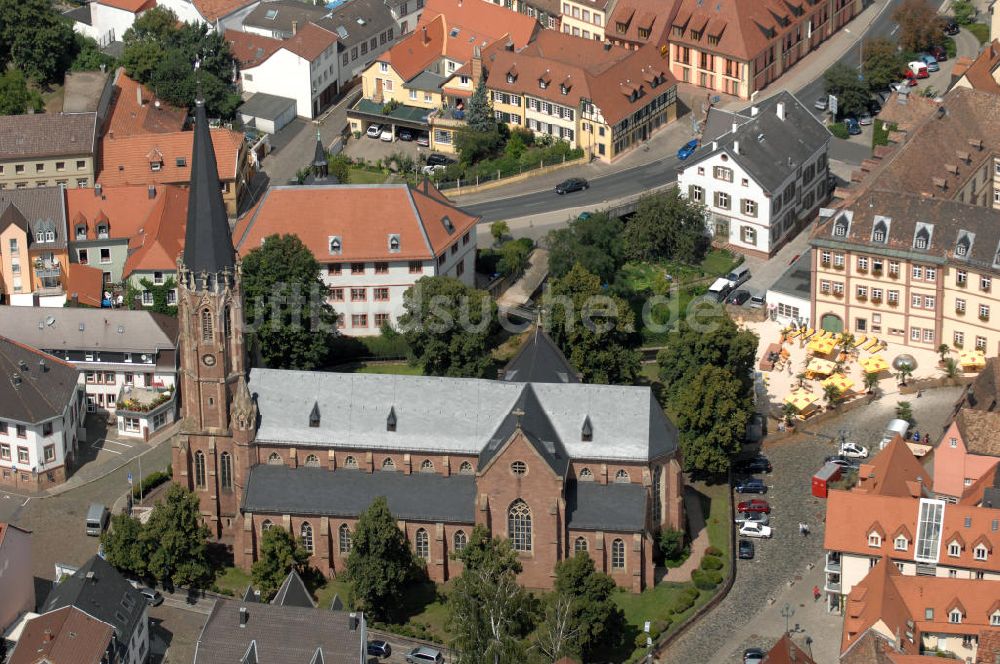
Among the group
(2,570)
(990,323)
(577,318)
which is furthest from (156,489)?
(990,323)

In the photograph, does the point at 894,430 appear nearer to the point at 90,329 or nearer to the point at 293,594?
the point at 293,594

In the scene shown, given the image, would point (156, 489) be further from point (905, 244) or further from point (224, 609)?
point (905, 244)

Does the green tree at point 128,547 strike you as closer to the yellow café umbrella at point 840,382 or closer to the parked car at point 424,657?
the parked car at point 424,657

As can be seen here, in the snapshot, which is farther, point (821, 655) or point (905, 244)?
point (905, 244)

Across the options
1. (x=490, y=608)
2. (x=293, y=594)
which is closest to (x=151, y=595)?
(x=293, y=594)

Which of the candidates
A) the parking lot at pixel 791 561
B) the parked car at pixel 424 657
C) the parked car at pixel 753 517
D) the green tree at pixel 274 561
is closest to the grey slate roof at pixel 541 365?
the parked car at pixel 753 517

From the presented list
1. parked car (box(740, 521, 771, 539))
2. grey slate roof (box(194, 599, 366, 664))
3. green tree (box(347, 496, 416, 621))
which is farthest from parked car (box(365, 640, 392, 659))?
parked car (box(740, 521, 771, 539))
